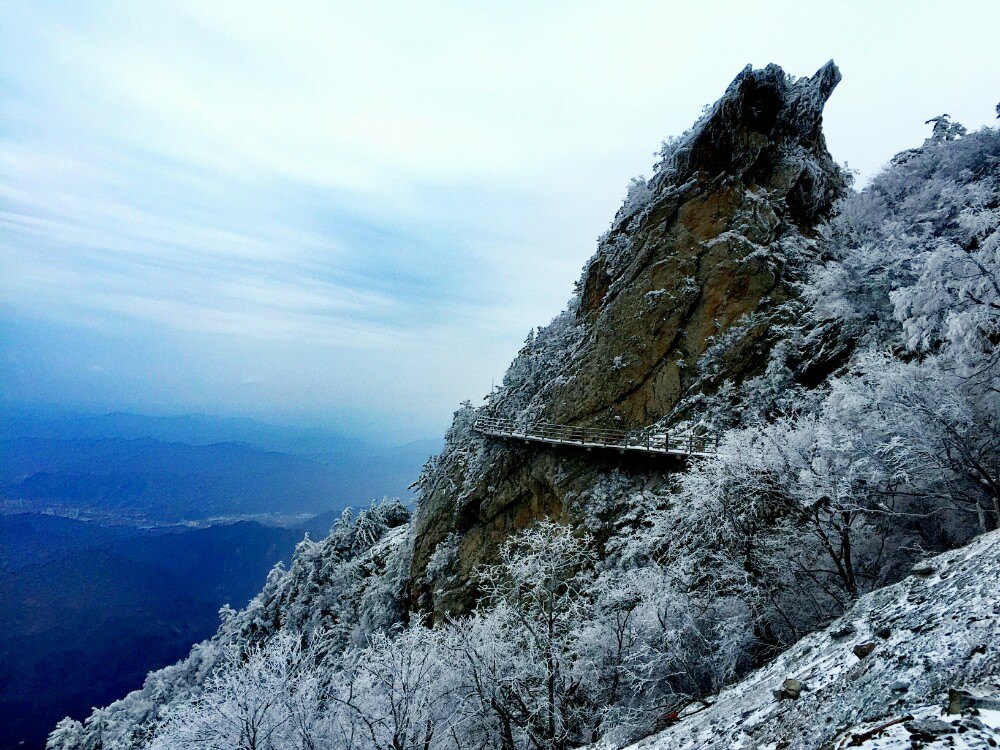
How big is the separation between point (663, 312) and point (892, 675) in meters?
27.2

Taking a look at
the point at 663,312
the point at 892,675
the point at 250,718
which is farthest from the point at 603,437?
the point at 892,675

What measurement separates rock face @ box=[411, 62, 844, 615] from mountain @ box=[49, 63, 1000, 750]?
18 cm

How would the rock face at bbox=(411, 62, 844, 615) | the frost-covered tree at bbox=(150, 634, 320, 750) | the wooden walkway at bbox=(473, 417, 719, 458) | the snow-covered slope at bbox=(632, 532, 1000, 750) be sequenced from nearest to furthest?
1. the snow-covered slope at bbox=(632, 532, 1000, 750)
2. the frost-covered tree at bbox=(150, 634, 320, 750)
3. the wooden walkway at bbox=(473, 417, 719, 458)
4. the rock face at bbox=(411, 62, 844, 615)

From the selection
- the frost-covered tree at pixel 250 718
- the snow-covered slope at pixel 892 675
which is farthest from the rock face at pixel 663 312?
the snow-covered slope at pixel 892 675

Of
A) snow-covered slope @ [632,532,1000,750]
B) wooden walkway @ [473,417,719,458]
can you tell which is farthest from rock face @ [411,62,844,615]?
snow-covered slope @ [632,532,1000,750]

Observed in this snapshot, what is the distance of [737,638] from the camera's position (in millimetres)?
11539

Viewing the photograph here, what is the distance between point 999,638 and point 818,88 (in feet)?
137

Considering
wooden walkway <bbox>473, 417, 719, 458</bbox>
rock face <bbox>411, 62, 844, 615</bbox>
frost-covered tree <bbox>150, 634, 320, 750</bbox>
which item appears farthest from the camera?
rock face <bbox>411, 62, 844, 615</bbox>

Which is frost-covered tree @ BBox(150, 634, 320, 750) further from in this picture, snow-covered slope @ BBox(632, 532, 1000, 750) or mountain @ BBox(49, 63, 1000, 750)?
snow-covered slope @ BBox(632, 532, 1000, 750)

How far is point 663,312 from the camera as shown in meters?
30.8

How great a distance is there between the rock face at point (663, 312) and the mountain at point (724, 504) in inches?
7.2

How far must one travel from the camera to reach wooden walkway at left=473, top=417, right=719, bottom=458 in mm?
23125

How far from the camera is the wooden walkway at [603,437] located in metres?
23.1

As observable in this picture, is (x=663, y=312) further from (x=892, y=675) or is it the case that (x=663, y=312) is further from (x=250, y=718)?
(x=250, y=718)
